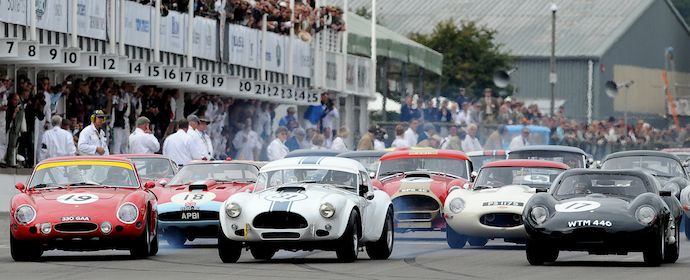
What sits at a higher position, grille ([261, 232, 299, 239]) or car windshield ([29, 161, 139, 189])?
car windshield ([29, 161, 139, 189])

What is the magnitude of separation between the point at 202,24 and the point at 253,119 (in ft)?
17.3

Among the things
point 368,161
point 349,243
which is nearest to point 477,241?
point 368,161

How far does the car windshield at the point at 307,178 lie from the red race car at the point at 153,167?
17.0ft

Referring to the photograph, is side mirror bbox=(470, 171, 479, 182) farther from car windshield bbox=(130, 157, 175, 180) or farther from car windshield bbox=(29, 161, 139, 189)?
car windshield bbox=(29, 161, 139, 189)

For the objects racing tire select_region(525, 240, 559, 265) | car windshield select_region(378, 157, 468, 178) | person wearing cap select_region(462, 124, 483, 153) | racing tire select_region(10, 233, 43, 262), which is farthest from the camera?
person wearing cap select_region(462, 124, 483, 153)

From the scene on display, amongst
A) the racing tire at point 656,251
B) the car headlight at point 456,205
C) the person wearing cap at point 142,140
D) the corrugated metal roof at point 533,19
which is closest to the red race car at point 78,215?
the car headlight at point 456,205

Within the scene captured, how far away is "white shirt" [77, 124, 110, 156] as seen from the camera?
30.1 m

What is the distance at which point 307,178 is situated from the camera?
21.6 meters

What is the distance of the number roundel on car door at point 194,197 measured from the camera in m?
24.0

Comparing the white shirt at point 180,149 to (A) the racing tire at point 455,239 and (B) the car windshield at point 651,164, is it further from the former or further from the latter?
(A) the racing tire at point 455,239

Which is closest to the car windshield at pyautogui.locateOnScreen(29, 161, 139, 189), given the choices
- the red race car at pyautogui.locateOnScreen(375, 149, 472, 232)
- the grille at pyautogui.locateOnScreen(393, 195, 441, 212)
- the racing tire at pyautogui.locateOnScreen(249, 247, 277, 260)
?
the racing tire at pyautogui.locateOnScreen(249, 247, 277, 260)

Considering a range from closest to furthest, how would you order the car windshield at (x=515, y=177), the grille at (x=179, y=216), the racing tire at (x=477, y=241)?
the grille at (x=179, y=216), the car windshield at (x=515, y=177), the racing tire at (x=477, y=241)

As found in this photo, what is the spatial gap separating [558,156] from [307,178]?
910 cm

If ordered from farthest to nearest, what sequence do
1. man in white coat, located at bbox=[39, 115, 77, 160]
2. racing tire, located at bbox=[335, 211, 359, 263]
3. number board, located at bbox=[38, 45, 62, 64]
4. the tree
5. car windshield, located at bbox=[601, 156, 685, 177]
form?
the tree, number board, located at bbox=[38, 45, 62, 64], man in white coat, located at bbox=[39, 115, 77, 160], car windshield, located at bbox=[601, 156, 685, 177], racing tire, located at bbox=[335, 211, 359, 263]
